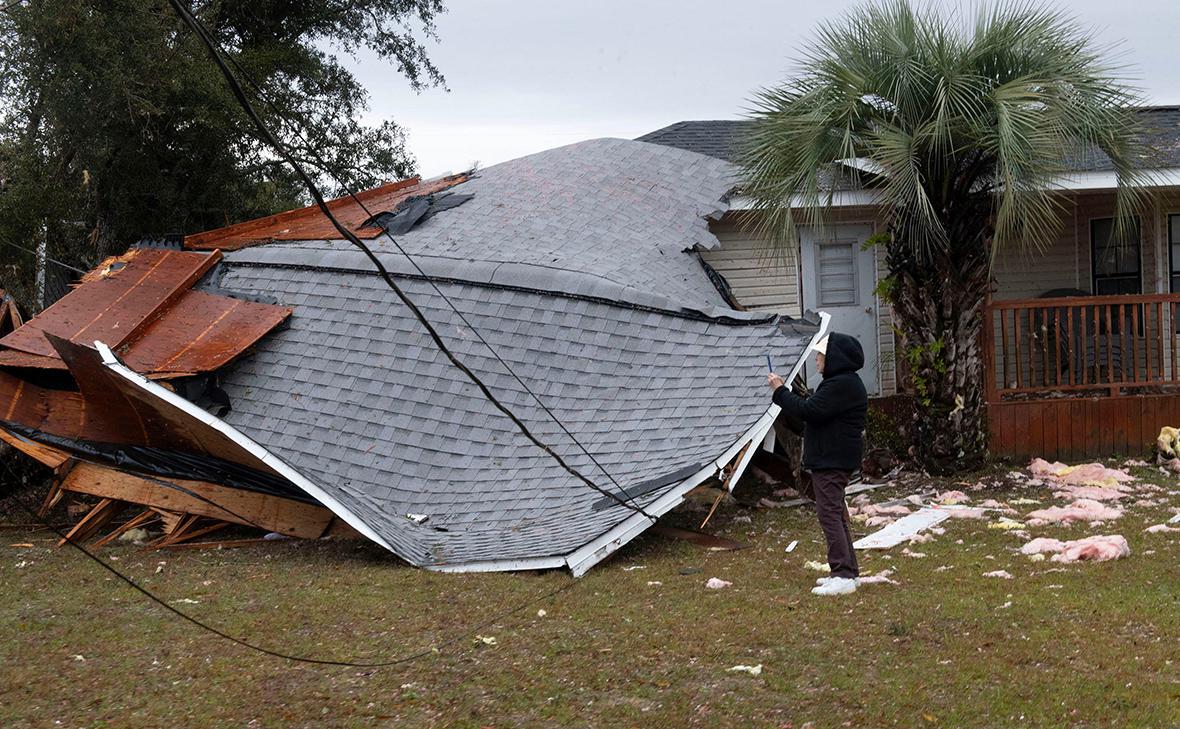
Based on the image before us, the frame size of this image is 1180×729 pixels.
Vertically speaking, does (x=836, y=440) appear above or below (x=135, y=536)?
above

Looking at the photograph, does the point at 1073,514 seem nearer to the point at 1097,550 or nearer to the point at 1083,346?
the point at 1097,550

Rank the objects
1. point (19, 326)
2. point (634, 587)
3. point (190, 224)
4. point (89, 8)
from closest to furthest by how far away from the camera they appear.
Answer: point (634, 587)
point (19, 326)
point (89, 8)
point (190, 224)

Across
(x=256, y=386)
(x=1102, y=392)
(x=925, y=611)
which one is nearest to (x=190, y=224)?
(x=256, y=386)

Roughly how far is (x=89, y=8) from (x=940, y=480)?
10.3 m

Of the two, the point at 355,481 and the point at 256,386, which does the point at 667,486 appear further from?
the point at 256,386

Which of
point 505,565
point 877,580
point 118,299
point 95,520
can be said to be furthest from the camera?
point 118,299

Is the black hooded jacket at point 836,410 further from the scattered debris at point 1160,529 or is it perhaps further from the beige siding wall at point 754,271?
the beige siding wall at point 754,271

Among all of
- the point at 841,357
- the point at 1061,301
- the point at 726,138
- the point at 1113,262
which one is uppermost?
the point at 726,138

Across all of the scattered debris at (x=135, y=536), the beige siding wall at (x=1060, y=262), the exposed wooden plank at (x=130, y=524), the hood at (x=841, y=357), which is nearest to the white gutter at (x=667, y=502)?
the hood at (x=841, y=357)

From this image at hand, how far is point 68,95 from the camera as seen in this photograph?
13.0 meters

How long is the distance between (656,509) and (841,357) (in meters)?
1.85

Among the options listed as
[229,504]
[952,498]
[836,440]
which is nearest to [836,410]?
[836,440]

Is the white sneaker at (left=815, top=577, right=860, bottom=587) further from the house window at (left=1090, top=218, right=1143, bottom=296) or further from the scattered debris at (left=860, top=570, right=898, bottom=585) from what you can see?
the house window at (left=1090, top=218, right=1143, bottom=296)

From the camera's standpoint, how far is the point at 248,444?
8086 millimetres
